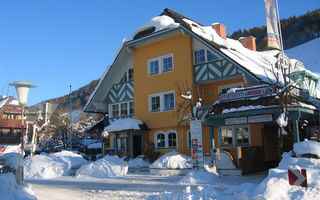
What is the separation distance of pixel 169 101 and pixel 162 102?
A: 0.47 meters

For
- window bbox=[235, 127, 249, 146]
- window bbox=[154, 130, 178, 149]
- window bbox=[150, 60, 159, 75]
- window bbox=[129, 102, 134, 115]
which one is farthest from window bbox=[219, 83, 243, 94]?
window bbox=[129, 102, 134, 115]

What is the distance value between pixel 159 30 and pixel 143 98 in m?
4.68

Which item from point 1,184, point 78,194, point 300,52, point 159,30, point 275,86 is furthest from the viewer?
point 300,52

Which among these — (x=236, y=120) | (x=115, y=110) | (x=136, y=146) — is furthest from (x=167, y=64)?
(x=236, y=120)

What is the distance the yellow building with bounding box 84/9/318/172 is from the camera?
1642cm

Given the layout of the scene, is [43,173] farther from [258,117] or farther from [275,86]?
[275,86]

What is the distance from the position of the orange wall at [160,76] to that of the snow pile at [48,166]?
551cm

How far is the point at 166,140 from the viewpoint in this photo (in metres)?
20.6

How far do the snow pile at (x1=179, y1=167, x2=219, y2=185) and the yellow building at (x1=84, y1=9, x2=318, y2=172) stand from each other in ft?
6.09

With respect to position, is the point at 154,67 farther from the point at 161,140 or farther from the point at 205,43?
the point at 161,140

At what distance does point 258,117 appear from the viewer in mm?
14477

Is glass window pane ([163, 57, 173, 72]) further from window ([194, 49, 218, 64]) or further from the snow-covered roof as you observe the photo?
the snow-covered roof

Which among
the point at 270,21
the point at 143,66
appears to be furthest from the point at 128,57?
the point at 270,21

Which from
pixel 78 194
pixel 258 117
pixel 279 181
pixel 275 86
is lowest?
pixel 78 194
